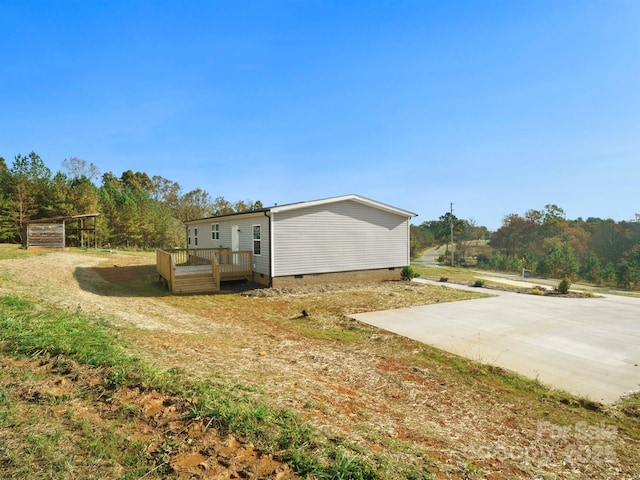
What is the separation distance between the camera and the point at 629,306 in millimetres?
11461

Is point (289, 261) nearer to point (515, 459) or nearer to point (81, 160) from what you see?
point (515, 459)

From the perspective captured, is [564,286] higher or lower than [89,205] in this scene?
lower

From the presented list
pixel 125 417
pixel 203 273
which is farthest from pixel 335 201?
pixel 125 417

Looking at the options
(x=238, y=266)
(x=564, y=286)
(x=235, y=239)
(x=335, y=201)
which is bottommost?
(x=564, y=286)

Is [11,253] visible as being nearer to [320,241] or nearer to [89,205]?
[89,205]

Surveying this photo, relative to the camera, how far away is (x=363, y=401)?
400 centimetres

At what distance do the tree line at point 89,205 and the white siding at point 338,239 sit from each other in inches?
977

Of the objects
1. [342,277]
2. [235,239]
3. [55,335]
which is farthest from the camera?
[235,239]

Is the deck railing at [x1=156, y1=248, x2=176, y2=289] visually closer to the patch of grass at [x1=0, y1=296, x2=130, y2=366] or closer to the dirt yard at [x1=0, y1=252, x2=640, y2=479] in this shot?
the dirt yard at [x1=0, y1=252, x2=640, y2=479]

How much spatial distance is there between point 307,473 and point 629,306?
46.7ft

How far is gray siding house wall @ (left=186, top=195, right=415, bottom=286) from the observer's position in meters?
13.3

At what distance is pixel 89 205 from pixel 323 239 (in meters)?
26.3

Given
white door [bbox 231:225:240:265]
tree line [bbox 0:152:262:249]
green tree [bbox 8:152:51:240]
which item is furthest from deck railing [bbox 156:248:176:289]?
green tree [bbox 8:152:51:240]

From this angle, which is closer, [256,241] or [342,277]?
[256,241]
